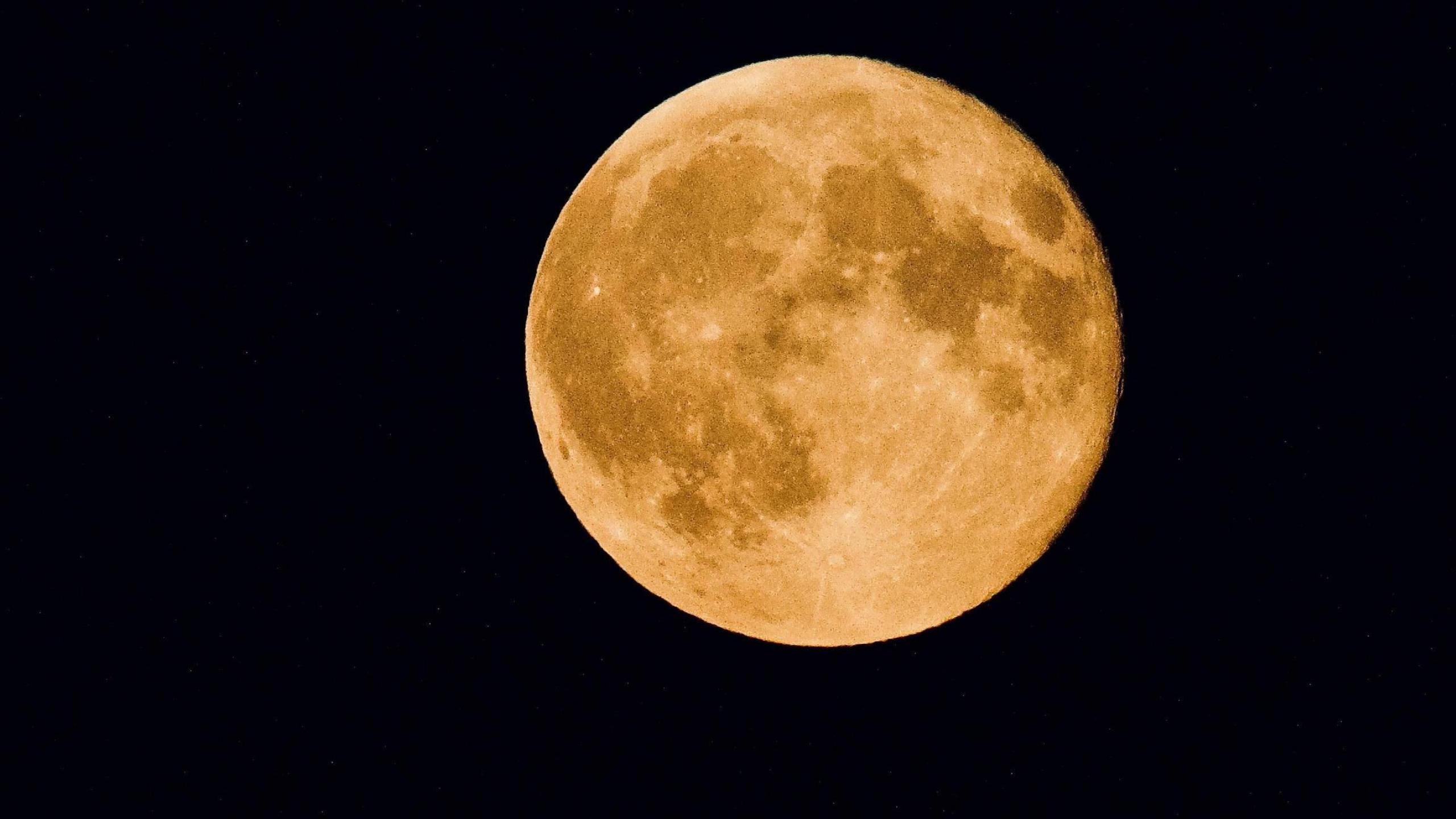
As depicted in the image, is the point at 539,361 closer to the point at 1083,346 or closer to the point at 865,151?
the point at 865,151

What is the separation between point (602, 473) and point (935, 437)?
1.11 m

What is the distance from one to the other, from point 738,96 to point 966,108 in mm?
814

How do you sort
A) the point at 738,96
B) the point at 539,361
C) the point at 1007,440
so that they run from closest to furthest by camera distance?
the point at 1007,440 → the point at 738,96 → the point at 539,361

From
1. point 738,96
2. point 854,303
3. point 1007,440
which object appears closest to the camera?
point 854,303

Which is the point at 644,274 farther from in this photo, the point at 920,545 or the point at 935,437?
the point at 920,545

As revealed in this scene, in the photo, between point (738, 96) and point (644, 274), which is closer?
point (644, 274)

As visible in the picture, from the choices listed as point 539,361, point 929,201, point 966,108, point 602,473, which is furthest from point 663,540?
point 966,108

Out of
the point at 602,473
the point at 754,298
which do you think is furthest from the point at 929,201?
the point at 602,473

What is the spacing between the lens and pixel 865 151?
2420mm

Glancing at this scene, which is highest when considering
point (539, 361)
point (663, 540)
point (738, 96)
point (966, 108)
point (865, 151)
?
point (966, 108)

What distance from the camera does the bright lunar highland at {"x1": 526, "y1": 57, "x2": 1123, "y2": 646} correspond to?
2.31 metres

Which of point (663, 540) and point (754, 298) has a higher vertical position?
point (754, 298)

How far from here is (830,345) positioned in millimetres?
2289

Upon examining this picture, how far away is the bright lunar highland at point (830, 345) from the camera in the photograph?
231 cm
